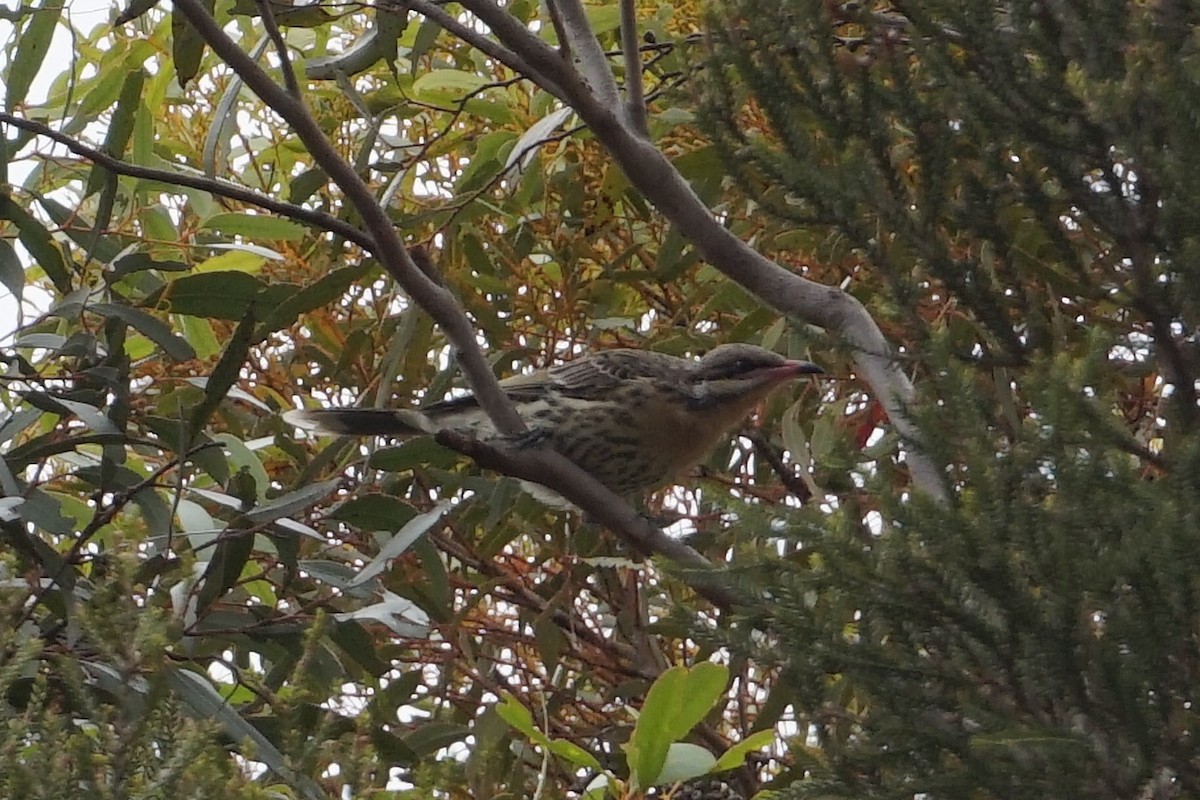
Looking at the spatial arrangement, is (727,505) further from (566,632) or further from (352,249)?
(352,249)

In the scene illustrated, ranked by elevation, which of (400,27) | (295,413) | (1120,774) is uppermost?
(400,27)

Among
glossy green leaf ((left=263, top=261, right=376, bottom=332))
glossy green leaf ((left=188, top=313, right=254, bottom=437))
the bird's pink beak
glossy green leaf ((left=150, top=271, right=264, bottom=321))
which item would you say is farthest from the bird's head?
glossy green leaf ((left=188, top=313, right=254, bottom=437))

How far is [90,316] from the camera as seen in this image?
202 cm

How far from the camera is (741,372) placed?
2.43 metres

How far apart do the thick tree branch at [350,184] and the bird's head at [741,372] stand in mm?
684

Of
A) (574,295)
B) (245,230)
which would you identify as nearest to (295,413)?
(245,230)

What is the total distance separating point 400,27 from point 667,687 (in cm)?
98

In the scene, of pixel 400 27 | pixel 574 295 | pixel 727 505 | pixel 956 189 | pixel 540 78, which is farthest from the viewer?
pixel 574 295

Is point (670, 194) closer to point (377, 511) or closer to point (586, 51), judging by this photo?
point (586, 51)

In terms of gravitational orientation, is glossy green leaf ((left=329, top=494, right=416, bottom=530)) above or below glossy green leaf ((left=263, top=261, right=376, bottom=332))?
below

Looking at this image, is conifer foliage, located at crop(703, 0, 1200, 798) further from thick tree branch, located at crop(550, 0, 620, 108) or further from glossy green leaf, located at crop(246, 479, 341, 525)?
glossy green leaf, located at crop(246, 479, 341, 525)

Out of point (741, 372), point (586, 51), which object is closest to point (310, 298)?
point (586, 51)

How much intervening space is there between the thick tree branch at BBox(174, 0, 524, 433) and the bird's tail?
0.48 metres

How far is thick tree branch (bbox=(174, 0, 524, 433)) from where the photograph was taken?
1669 millimetres
